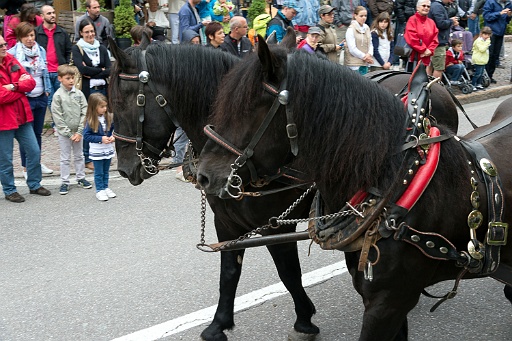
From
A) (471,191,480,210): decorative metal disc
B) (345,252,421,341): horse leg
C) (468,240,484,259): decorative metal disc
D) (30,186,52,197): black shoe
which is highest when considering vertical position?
(471,191,480,210): decorative metal disc

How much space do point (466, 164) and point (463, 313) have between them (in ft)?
6.54

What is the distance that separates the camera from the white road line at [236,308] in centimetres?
456

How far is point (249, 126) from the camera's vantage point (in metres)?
2.98

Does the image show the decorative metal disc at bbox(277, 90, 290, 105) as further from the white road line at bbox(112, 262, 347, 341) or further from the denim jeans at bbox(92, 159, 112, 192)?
the denim jeans at bbox(92, 159, 112, 192)

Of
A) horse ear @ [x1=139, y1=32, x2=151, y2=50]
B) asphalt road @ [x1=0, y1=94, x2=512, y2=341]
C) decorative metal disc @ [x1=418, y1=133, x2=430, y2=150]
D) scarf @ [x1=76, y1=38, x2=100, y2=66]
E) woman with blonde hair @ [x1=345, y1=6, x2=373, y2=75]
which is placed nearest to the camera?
decorative metal disc @ [x1=418, y1=133, x2=430, y2=150]

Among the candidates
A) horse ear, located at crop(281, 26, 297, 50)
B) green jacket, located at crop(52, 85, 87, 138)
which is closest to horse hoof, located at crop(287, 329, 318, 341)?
horse ear, located at crop(281, 26, 297, 50)

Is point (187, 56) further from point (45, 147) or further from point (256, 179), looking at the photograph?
point (45, 147)

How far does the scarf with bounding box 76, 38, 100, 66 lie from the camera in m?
9.30

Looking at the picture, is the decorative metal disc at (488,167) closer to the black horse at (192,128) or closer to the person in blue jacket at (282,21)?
the black horse at (192,128)

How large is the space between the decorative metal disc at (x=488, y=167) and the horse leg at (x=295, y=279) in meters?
1.51

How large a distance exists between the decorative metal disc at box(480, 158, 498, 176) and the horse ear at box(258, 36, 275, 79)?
1.12m

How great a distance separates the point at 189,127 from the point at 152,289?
1.64m

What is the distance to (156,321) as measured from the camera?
15.6 ft

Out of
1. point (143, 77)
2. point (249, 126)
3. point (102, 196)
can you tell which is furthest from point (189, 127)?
point (102, 196)
